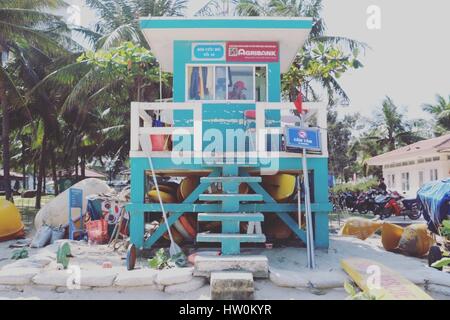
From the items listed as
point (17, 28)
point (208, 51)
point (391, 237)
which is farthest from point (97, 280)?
point (17, 28)

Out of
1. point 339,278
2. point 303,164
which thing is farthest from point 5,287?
point 303,164

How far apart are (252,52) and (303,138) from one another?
9.41ft

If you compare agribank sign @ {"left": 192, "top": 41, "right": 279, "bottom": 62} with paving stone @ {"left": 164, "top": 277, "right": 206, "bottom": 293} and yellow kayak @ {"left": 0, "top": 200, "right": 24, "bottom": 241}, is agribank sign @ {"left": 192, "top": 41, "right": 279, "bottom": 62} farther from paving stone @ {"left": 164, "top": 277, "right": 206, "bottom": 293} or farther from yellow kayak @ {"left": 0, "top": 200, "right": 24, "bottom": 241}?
yellow kayak @ {"left": 0, "top": 200, "right": 24, "bottom": 241}

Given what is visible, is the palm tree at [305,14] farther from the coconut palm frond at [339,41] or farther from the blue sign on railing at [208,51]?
the blue sign on railing at [208,51]

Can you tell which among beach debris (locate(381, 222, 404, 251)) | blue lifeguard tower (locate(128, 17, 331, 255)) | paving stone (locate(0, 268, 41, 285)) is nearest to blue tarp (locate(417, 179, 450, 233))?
beach debris (locate(381, 222, 404, 251))

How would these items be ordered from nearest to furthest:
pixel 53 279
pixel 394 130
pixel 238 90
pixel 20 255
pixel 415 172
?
pixel 53 279 < pixel 20 255 < pixel 238 90 < pixel 415 172 < pixel 394 130

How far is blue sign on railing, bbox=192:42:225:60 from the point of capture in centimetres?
945

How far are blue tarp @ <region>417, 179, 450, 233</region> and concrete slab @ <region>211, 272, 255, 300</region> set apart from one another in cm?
638

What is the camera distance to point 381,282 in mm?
5168

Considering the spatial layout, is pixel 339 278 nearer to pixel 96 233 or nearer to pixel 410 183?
pixel 96 233

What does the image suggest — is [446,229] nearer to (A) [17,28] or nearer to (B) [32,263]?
(B) [32,263]

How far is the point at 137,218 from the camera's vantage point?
763cm

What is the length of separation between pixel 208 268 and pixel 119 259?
2658 millimetres

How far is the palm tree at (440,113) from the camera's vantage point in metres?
32.0
